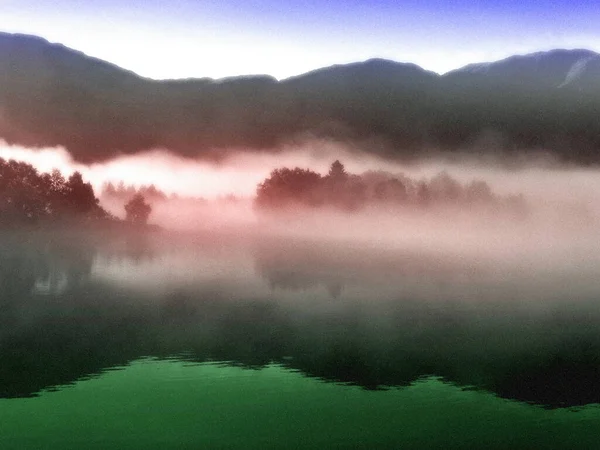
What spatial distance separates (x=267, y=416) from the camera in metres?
12.9

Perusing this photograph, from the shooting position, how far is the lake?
40.2ft

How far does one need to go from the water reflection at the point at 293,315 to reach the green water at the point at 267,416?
0.95 meters

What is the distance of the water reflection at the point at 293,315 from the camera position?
1650cm

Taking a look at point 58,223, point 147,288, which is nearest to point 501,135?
point 147,288

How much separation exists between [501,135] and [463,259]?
4.85 m

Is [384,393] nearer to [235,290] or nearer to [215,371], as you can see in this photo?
[215,371]

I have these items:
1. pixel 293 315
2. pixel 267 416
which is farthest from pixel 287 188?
pixel 267 416

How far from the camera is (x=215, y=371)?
1617 cm

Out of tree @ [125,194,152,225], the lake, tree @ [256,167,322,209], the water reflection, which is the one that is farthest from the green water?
tree @ [256,167,322,209]

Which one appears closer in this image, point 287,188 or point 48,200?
point 48,200

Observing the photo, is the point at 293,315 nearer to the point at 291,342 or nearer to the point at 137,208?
the point at 291,342

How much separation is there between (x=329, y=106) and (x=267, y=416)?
35.7 feet

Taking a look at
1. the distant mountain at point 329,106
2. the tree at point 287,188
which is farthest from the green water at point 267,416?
the distant mountain at point 329,106

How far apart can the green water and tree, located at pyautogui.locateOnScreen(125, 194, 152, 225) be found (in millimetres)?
4912
